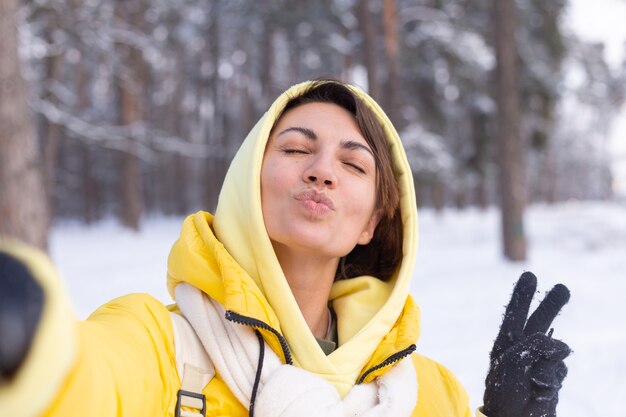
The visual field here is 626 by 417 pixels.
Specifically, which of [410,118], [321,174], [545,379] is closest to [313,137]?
[321,174]

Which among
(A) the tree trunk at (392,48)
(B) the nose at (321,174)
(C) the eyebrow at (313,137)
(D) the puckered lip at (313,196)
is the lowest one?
(D) the puckered lip at (313,196)

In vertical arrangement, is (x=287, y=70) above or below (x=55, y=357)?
above

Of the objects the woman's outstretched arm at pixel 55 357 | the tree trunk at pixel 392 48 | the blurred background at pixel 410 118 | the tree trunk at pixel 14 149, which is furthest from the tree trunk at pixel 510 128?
the woman's outstretched arm at pixel 55 357

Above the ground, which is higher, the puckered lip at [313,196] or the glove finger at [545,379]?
the puckered lip at [313,196]

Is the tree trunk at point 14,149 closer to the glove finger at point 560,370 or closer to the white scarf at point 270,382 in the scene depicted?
the white scarf at point 270,382

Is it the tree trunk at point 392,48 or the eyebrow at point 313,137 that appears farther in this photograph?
the tree trunk at point 392,48

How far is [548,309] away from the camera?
168 centimetres

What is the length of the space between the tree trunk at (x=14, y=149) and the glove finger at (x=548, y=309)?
15.3 ft

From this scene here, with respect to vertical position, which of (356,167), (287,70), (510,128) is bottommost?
(356,167)

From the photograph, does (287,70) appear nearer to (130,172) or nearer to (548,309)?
(130,172)

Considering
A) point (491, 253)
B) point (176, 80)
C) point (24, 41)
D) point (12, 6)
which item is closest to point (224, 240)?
point (12, 6)

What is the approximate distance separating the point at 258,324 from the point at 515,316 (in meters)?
0.90

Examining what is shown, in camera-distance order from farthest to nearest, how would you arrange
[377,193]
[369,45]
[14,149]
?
[369,45] → [14,149] → [377,193]

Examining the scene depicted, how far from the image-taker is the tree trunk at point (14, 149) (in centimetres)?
471
